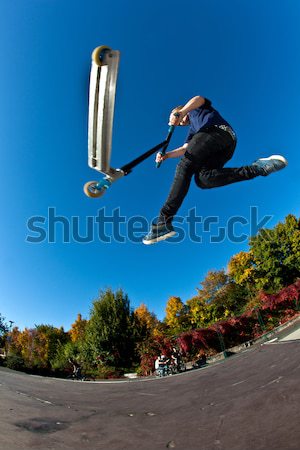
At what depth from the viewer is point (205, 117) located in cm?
274

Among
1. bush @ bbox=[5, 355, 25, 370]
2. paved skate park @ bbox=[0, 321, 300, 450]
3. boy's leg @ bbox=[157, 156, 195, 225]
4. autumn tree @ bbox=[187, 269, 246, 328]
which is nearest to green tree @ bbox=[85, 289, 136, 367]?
autumn tree @ bbox=[187, 269, 246, 328]

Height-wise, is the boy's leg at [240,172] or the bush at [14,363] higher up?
the boy's leg at [240,172]

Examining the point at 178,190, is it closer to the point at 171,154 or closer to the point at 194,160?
the point at 194,160

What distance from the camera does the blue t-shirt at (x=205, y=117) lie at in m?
2.72

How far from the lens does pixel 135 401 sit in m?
3.20

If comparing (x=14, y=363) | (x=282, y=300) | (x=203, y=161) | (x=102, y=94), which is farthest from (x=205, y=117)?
(x=282, y=300)

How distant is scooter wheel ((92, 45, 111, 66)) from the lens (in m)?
1.78

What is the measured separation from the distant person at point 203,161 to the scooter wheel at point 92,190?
76 centimetres

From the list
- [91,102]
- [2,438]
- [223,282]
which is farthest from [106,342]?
[223,282]

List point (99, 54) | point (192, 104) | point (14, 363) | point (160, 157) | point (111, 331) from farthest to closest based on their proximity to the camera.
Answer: point (111, 331) → point (14, 363) → point (160, 157) → point (192, 104) → point (99, 54)

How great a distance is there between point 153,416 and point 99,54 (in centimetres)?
321

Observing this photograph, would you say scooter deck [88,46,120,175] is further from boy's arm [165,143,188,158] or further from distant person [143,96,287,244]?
boy's arm [165,143,188,158]

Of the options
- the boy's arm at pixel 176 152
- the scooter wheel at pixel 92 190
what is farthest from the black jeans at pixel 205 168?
the scooter wheel at pixel 92 190

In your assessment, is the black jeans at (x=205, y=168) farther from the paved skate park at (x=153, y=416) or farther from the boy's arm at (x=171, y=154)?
the paved skate park at (x=153, y=416)
